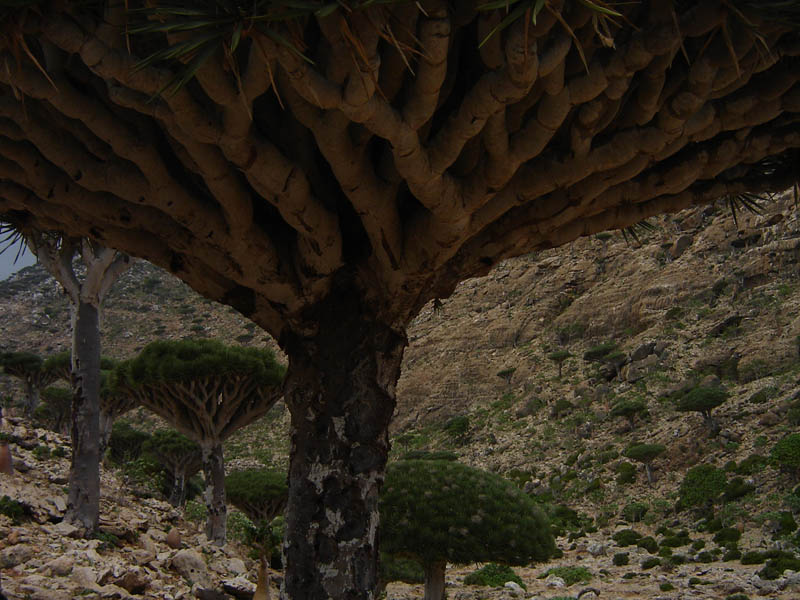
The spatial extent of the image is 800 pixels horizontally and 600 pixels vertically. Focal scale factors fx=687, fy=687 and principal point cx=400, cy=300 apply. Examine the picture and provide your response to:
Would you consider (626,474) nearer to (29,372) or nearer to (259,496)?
(259,496)

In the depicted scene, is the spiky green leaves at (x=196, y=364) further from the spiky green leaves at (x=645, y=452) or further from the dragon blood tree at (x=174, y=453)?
the spiky green leaves at (x=645, y=452)

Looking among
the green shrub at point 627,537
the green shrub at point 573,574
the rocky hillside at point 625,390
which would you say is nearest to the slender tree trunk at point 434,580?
the rocky hillside at point 625,390

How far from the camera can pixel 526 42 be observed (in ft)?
8.97

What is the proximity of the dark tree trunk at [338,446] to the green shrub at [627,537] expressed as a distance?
20.2 metres

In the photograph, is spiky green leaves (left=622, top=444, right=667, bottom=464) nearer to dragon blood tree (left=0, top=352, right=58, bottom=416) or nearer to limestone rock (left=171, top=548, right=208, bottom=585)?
limestone rock (left=171, top=548, right=208, bottom=585)

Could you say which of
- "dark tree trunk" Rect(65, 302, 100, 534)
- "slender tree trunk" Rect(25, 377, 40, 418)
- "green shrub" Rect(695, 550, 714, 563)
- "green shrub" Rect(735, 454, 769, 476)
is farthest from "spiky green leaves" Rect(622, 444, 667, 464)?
"slender tree trunk" Rect(25, 377, 40, 418)

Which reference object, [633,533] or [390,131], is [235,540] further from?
[390,131]

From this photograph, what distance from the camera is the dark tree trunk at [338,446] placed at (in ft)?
12.8

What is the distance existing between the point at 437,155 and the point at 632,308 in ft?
118

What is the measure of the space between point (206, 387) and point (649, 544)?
1446cm

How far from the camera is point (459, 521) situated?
11914mm

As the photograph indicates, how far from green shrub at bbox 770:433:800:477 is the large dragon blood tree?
61.9ft

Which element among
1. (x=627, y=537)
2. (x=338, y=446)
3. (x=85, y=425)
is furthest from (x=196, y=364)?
(x=627, y=537)

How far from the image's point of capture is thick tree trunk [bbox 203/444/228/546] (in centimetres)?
1323
